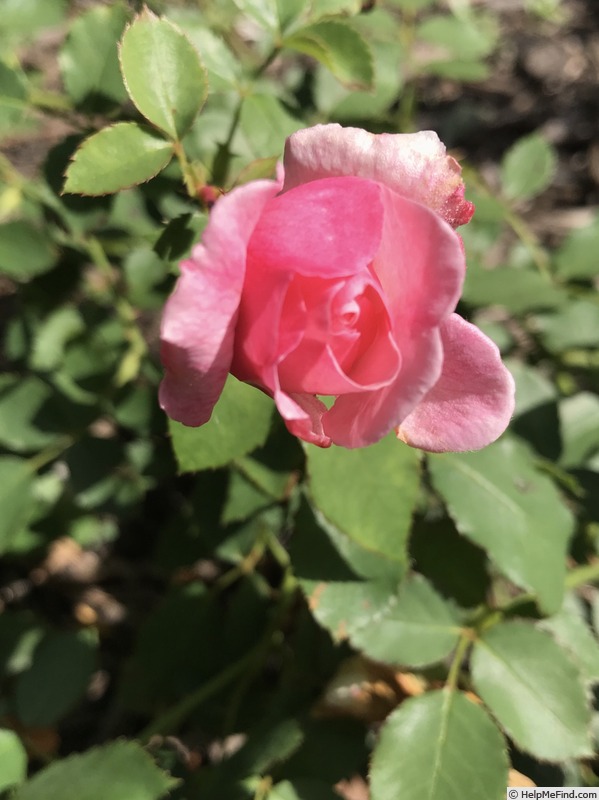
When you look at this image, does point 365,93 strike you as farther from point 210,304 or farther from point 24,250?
point 210,304

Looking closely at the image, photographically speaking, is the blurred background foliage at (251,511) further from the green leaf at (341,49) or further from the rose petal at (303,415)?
the rose petal at (303,415)

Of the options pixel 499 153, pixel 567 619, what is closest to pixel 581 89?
pixel 499 153

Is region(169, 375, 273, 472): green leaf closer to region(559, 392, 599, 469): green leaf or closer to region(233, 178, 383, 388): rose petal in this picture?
region(233, 178, 383, 388): rose petal

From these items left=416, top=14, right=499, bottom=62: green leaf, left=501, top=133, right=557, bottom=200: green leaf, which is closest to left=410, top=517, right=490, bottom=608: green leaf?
left=501, top=133, right=557, bottom=200: green leaf

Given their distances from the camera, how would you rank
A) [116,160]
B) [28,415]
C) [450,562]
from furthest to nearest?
[28,415] → [450,562] → [116,160]

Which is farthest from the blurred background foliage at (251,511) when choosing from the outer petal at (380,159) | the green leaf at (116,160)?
the outer petal at (380,159)

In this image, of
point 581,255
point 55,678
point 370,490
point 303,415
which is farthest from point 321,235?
point 581,255
